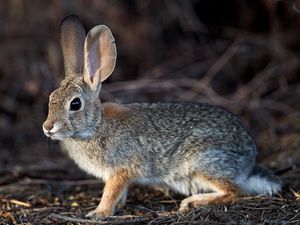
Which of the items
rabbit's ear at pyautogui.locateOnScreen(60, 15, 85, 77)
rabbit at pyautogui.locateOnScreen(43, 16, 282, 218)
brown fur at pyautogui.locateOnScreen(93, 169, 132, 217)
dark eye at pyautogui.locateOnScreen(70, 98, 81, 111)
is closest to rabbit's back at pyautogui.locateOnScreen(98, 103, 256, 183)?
rabbit at pyautogui.locateOnScreen(43, 16, 282, 218)

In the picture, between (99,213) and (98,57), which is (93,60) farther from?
(99,213)

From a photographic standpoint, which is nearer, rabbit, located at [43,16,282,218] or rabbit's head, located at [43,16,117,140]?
rabbit's head, located at [43,16,117,140]

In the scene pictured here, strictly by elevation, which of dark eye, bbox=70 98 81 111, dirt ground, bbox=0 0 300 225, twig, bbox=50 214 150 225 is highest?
dirt ground, bbox=0 0 300 225

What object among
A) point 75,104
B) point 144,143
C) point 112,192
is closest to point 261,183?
point 144,143

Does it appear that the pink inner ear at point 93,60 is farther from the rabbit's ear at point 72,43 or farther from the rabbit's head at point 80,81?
the rabbit's ear at point 72,43

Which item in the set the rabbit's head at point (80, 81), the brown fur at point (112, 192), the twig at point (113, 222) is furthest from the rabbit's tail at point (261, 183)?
the rabbit's head at point (80, 81)

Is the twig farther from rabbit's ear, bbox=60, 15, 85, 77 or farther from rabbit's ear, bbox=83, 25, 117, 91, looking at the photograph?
rabbit's ear, bbox=60, 15, 85, 77

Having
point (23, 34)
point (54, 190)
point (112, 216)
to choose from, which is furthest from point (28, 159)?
point (112, 216)

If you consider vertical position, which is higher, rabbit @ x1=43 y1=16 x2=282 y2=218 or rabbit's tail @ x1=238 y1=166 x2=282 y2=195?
rabbit @ x1=43 y1=16 x2=282 y2=218
